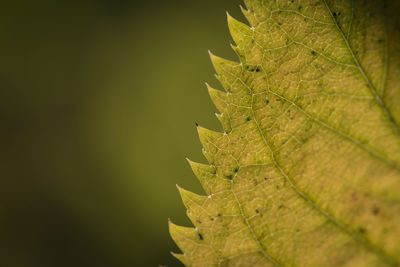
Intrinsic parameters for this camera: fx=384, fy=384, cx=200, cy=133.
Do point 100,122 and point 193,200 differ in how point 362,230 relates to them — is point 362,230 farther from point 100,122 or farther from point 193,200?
point 100,122

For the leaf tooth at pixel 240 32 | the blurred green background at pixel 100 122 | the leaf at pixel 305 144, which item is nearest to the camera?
the leaf at pixel 305 144

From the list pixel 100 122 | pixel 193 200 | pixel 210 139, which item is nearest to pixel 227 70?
pixel 210 139

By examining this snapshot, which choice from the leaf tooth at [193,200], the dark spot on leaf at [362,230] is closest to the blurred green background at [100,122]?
the leaf tooth at [193,200]

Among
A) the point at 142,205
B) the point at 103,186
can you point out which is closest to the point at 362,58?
the point at 142,205

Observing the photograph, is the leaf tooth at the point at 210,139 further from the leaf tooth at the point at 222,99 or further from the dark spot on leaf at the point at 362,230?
the dark spot on leaf at the point at 362,230

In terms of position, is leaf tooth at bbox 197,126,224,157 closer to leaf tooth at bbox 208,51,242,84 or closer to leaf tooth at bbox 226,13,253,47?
leaf tooth at bbox 208,51,242,84

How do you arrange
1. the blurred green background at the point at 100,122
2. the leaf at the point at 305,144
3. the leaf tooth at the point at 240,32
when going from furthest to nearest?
the blurred green background at the point at 100,122
the leaf tooth at the point at 240,32
the leaf at the point at 305,144
